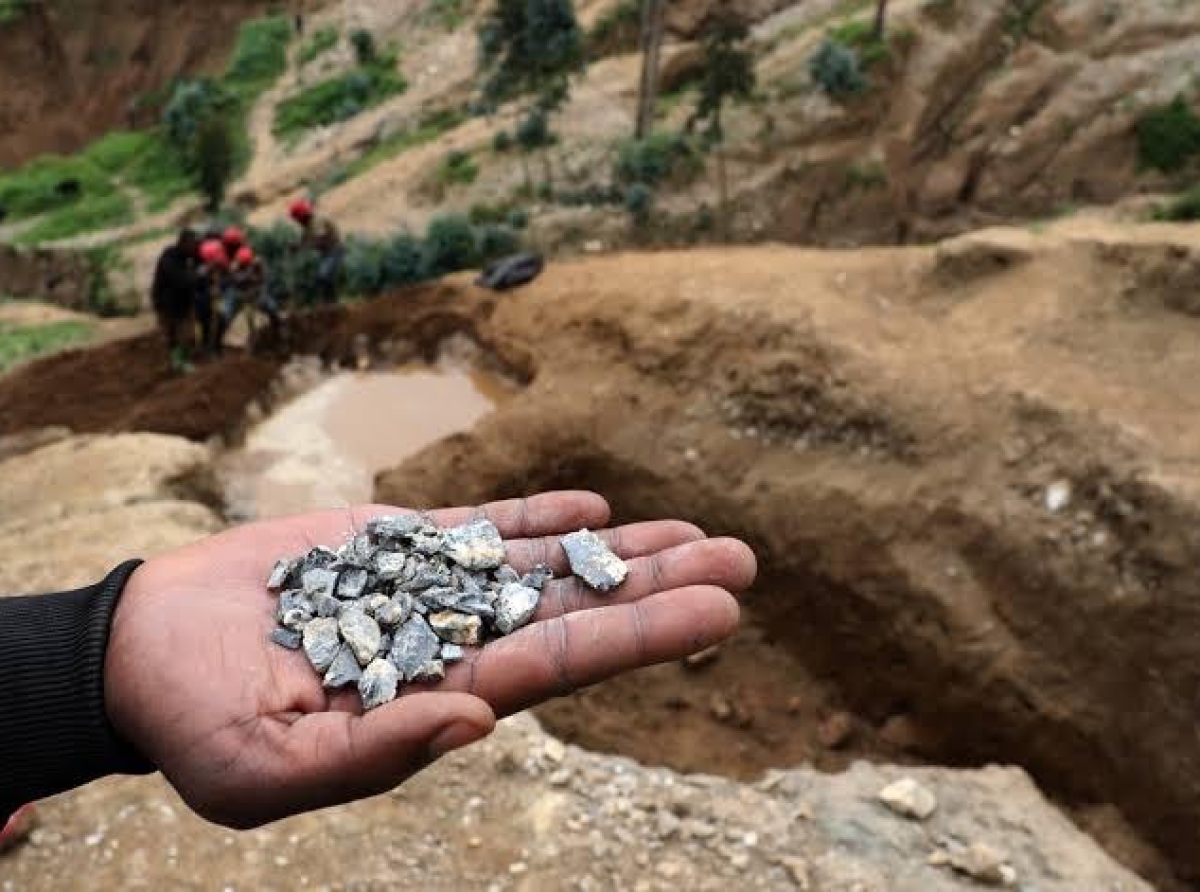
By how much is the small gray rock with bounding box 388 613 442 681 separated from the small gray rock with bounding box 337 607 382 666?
8 centimetres

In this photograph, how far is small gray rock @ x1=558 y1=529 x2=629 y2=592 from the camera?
3754 millimetres

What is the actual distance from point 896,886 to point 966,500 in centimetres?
343

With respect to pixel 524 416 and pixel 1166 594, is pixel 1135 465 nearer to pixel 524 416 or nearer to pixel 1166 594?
pixel 1166 594

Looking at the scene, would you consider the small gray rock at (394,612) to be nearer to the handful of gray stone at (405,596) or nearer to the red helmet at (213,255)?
the handful of gray stone at (405,596)

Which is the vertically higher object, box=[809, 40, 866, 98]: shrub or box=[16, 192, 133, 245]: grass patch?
box=[809, 40, 866, 98]: shrub

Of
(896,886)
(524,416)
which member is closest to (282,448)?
(524,416)

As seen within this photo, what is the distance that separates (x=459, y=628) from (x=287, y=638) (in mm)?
646

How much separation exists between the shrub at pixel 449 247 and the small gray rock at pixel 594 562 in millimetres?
11348

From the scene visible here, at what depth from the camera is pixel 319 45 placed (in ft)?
93.2

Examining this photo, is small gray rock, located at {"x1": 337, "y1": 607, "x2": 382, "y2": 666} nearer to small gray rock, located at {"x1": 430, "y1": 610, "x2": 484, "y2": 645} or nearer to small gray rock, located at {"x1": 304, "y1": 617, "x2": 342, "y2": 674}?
small gray rock, located at {"x1": 304, "y1": 617, "x2": 342, "y2": 674}

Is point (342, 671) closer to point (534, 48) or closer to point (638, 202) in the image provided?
point (638, 202)

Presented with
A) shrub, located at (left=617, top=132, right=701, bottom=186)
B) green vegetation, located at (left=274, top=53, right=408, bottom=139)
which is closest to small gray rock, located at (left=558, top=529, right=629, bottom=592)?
shrub, located at (left=617, top=132, right=701, bottom=186)

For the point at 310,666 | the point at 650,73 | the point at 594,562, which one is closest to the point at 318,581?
the point at 310,666

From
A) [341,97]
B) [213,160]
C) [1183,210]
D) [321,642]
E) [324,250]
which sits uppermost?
[321,642]
